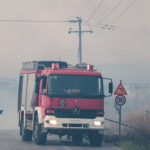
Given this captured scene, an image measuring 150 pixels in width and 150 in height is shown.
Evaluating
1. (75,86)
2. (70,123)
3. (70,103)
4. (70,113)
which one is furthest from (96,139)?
(75,86)

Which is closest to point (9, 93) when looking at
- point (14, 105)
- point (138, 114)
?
point (14, 105)

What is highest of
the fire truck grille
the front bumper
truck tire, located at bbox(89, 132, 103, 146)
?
the fire truck grille

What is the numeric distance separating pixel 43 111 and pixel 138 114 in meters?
12.9

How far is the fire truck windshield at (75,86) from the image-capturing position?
15711 millimetres

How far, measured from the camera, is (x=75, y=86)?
15906mm

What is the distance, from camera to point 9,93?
166 metres

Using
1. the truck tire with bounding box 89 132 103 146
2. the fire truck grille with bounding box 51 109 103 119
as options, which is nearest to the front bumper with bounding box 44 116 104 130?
the fire truck grille with bounding box 51 109 103 119

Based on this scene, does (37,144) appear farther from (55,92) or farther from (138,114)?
(138,114)

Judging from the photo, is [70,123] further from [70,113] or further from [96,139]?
[96,139]

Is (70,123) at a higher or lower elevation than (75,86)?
lower

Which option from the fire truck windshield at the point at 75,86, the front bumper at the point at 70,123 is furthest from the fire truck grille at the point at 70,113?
the fire truck windshield at the point at 75,86

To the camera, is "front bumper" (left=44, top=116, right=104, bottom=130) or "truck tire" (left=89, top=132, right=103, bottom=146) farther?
"truck tire" (left=89, top=132, right=103, bottom=146)

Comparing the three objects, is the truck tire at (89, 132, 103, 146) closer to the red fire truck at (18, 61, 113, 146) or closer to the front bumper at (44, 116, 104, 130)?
the red fire truck at (18, 61, 113, 146)

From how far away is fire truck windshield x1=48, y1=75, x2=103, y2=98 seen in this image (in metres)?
15.7
